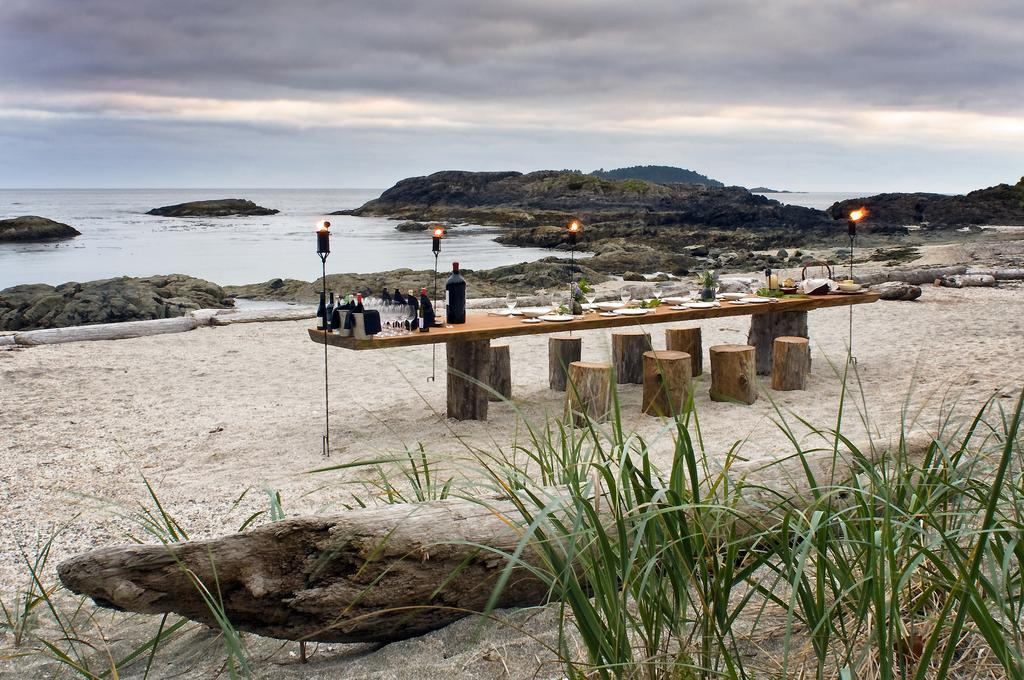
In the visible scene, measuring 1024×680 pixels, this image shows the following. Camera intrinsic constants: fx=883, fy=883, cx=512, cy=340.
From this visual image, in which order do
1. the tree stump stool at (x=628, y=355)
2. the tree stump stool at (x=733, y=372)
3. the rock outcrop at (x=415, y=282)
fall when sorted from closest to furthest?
the tree stump stool at (x=733, y=372) < the tree stump stool at (x=628, y=355) < the rock outcrop at (x=415, y=282)

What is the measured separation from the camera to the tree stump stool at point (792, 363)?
19.9ft

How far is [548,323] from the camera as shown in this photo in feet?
18.0

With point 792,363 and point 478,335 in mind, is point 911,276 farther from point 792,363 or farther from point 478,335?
point 478,335

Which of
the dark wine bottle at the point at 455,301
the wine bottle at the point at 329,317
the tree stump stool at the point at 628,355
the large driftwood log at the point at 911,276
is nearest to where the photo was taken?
the wine bottle at the point at 329,317

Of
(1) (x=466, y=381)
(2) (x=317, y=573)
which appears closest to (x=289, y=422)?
(1) (x=466, y=381)

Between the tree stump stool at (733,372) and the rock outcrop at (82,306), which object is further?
the rock outcrop at (82,306)

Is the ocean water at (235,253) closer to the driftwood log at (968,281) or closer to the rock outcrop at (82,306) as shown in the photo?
Result: the rock outcrop at (82,306)

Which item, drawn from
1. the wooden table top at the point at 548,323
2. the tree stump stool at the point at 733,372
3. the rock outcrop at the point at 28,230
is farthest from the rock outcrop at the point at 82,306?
the rock outcrop at the point at 28,230

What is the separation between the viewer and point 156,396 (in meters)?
6.57

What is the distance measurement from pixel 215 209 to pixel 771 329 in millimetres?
63964

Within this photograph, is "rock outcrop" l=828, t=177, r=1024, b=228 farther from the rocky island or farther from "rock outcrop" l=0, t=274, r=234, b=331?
"rock outcrop" l=0, t=274, r=234, b=331

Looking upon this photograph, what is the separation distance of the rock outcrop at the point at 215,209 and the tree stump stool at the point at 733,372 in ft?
203

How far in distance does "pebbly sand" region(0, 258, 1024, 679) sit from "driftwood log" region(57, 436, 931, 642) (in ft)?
0.38

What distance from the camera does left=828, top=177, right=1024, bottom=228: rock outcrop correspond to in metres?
33.3
